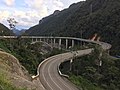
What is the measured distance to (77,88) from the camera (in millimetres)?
52094

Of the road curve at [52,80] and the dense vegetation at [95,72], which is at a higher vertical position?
the road curve at [52,80]

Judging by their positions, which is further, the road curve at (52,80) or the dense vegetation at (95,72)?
the dense vegetation at (95,72)

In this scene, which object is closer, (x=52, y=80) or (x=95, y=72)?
(x=52, y=80)

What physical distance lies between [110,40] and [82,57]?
50722 millimetres

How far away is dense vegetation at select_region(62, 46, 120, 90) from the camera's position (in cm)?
6480

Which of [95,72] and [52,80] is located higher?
[52,80]

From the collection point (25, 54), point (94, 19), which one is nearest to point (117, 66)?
point (25, 54)

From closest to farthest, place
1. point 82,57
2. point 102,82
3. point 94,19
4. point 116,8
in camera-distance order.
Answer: point 102,82
point 82,57
point 116,8
point 94,19

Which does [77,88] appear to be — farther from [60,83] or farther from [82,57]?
[82,57]

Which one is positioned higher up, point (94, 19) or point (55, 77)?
point (94, 19)

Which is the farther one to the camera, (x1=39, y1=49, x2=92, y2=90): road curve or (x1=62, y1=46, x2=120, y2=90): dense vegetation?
(x1=62, y1=46, x2=120, y2=90): dense vegetation

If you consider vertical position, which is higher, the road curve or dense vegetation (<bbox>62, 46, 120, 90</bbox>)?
the road curve

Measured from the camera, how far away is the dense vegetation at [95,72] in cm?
6480

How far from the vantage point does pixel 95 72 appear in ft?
251
